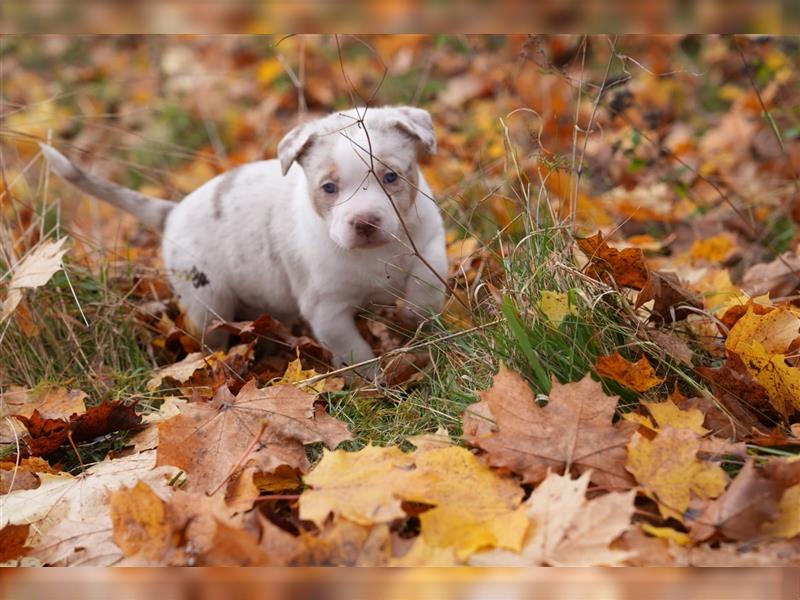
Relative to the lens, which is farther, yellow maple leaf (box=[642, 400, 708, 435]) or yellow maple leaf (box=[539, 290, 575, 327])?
yellow maple leaf (box=[539, 290, 575, 327])

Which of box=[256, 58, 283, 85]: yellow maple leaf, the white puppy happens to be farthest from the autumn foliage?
box=[256, 58, 283, 85]: yellow maple leaf

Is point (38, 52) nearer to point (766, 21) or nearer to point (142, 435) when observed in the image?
point (142, 435)

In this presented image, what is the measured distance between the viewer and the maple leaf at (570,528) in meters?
1.77

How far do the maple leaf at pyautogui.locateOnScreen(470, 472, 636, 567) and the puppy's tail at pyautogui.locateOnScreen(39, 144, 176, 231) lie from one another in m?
2.78

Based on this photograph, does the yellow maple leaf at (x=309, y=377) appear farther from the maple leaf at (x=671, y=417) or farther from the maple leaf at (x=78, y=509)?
the maple leaf at (x=671, y=417)

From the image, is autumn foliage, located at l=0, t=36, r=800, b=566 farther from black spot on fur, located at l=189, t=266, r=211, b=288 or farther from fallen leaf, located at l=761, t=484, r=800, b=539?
black spot on fur, located at l=189, t=266, r=211, b=288

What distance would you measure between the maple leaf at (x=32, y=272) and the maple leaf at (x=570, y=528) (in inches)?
78.1

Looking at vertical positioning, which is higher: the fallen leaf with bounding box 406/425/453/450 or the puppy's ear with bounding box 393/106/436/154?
the puppy's ear with bounding box 393/106/436/154

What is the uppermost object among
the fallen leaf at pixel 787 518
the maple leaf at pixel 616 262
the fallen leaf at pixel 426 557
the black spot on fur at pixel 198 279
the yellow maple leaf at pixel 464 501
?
the maple leaf at pixel 616 262

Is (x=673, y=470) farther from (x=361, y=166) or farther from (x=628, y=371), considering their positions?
(x=361, y=166)

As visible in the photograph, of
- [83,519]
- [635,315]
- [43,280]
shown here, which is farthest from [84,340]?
[635,315]

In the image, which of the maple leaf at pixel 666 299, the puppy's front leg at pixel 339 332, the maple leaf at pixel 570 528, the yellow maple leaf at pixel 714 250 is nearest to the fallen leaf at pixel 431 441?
the maple leaf at pixel 570 528

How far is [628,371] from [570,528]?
0.65m

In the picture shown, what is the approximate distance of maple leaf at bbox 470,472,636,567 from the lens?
69.7 inches
